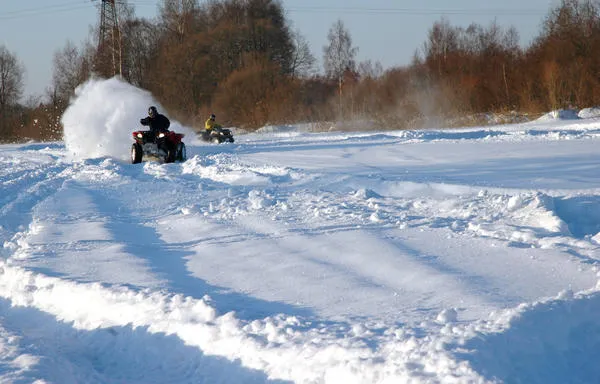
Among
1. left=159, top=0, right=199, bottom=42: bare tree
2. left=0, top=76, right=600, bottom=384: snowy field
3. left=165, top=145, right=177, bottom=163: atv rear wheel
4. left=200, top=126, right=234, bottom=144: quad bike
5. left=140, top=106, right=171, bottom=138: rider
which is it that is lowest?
left=0, top=76, right=600, bottom=384: snowy field

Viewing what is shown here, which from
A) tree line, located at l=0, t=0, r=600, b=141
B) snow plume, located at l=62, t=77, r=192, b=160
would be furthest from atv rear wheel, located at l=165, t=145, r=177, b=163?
tree line, located at l=0, t=0, r=600, b=141

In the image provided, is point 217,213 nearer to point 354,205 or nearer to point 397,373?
point 354,205

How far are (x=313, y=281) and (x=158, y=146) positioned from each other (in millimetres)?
12880

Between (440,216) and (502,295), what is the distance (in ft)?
10.2

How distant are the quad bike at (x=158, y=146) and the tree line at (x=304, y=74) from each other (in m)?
21.2

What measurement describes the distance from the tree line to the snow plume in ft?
60.2

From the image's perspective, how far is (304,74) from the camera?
62312 mm

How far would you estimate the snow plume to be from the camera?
21812 mm

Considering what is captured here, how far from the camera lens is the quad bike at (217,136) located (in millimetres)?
27141

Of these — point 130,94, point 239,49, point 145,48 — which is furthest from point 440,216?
point 145,48

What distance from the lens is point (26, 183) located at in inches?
576

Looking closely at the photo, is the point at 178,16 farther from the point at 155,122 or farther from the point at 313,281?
the point at 313,281

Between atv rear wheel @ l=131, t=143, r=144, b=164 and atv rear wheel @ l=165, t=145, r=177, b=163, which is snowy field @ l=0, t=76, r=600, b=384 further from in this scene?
atv rear wheel @ l=131, t=143, r=144, b=164

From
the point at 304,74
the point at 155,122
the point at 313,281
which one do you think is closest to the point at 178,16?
the point at 304,74
